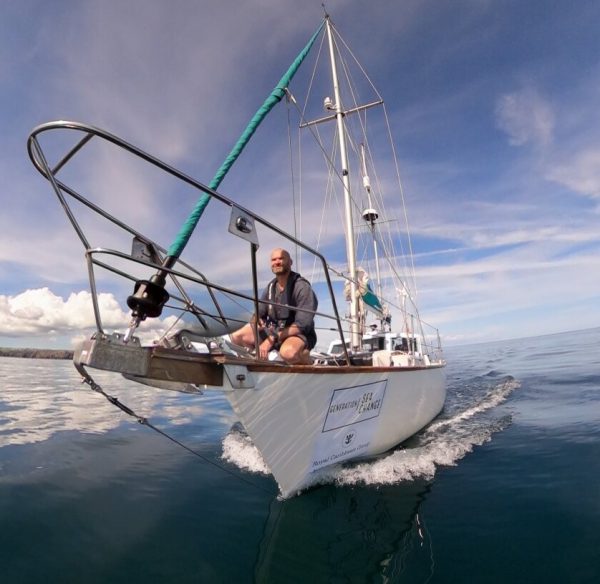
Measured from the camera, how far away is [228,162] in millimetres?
3605

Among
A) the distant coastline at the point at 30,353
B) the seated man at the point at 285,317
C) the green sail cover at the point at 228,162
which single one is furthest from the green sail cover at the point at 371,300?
the distant coastline at the point at 30,353

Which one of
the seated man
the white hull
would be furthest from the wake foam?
the seated man

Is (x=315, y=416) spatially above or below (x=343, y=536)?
above

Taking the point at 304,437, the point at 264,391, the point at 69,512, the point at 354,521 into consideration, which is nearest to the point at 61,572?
the point at 69,512

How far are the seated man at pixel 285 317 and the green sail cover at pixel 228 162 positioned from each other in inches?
48.4

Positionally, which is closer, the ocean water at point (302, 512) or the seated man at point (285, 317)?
the ocean water at point (302, 512)

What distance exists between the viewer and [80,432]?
6.77 metres

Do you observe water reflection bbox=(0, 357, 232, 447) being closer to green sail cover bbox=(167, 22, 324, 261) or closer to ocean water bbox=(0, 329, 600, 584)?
ocean water bbox=(0, 329, 600, 584)

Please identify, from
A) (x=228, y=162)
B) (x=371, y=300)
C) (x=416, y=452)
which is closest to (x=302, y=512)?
(x=416, y=452)

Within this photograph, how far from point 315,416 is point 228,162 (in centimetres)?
286

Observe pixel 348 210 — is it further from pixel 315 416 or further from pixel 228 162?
pixel 315 416

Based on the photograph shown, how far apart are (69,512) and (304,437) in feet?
8.15

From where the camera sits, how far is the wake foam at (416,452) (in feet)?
15.0

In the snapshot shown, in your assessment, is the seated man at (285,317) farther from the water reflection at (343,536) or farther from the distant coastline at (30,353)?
the distant coastline at (30,353)
